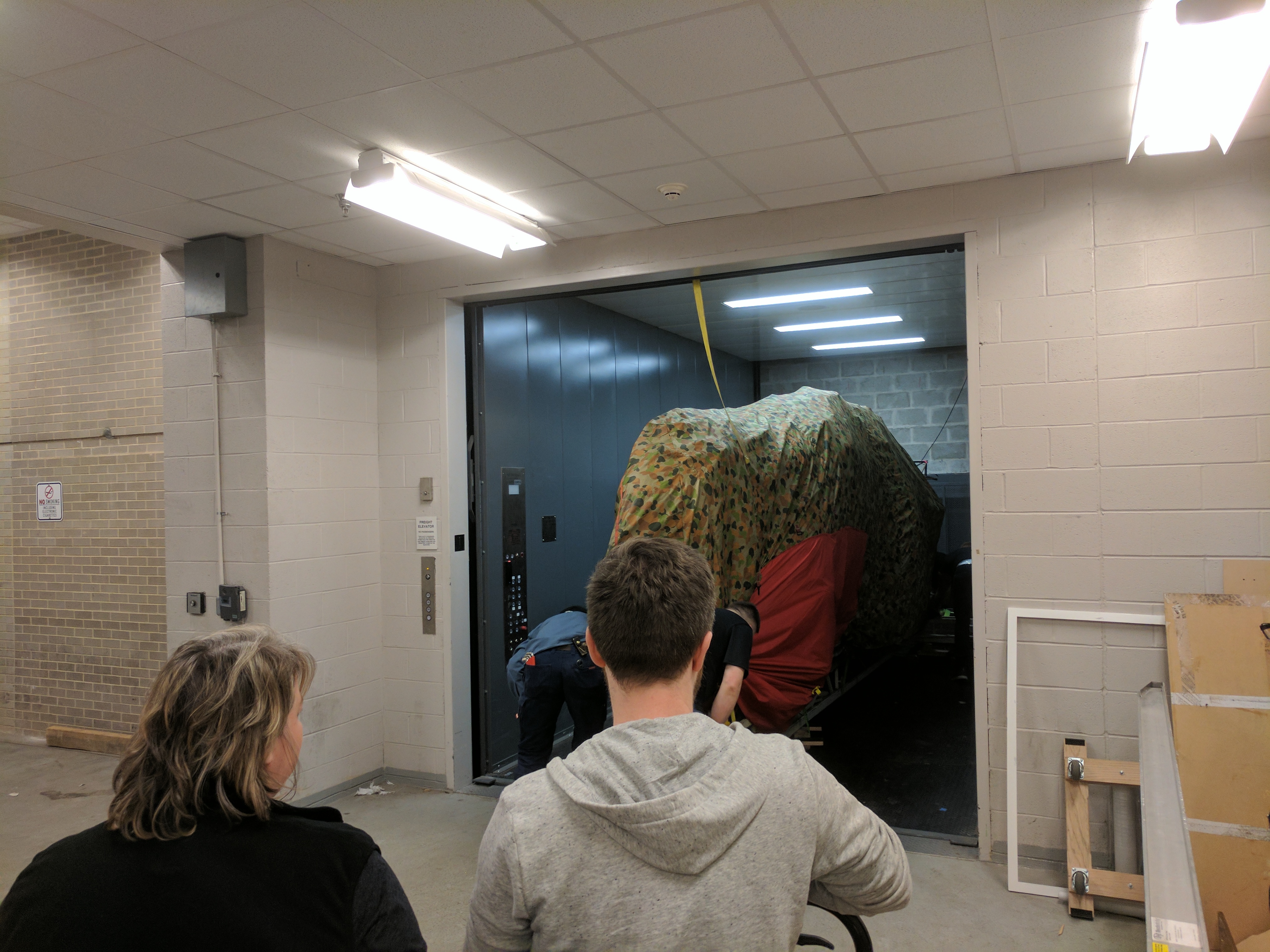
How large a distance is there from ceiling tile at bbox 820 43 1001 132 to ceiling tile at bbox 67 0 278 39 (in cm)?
175

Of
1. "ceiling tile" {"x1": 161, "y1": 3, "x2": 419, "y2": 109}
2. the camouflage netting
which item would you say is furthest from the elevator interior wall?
"ceiling tile" {"x1": 161, "y1": 3, "x2": 419, "y2": 109}

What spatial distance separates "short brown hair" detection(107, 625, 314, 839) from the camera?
121 cm

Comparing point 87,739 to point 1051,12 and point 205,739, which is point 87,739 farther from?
point 1051,12

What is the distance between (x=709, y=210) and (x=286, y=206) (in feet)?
6.38

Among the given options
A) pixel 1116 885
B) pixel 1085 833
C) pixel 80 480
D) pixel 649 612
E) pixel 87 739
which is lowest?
pixel 87 739

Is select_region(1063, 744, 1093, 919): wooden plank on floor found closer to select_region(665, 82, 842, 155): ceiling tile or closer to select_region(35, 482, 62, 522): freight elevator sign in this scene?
select_region(665, 82, 842, 155): ceiling tile

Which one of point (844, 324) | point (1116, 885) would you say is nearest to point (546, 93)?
point (1116, 885)

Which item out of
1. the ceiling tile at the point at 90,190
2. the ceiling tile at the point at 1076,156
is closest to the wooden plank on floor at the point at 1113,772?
the ceiling tile at the point at 1076,156

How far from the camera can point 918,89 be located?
114 inches

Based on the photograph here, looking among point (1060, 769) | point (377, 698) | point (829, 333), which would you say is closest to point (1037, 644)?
point (1060, 769)

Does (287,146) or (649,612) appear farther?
(287,146)

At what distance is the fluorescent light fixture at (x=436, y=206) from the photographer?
3.34 meters

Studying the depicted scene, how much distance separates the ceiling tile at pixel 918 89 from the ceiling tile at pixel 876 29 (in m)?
0.06

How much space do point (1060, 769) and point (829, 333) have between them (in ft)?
19.2
